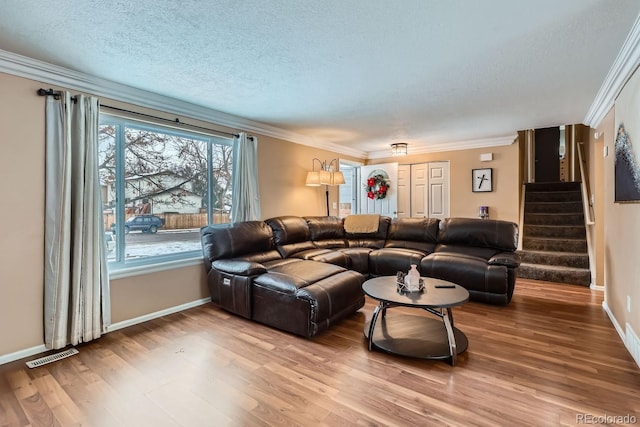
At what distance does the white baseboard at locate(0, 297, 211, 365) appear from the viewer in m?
2.40

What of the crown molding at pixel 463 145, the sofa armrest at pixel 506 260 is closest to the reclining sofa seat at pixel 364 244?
the sofa armrest at pixel 506 260

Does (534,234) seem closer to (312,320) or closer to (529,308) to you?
(529,308)

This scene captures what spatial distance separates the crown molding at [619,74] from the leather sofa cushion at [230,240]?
12.3 feet

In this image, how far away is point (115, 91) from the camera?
2.95m

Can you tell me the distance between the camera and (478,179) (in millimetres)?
5613

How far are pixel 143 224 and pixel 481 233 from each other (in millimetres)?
4287

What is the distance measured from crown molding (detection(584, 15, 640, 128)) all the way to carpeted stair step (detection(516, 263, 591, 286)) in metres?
2.13

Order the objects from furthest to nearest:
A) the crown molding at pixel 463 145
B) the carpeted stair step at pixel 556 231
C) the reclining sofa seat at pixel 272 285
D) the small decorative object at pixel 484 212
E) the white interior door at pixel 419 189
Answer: the white interior door at pixel 419 189 → the small decorative object at pixel 484 212 → the crown molding at pixel 463 145 → the carpeted stair step at pixel 556 231 → the reclining sofa seat at pixel 272 285

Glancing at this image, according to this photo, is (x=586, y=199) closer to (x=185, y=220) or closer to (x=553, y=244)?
(x=553, y=244)

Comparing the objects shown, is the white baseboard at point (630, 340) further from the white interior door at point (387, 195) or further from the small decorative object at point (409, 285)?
the white interior door at point (387, 195)

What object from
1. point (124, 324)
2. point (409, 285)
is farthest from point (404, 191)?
point (124, 324)

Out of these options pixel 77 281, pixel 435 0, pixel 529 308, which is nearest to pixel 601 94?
pixel 529 308

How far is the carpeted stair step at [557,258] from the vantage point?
183 inches

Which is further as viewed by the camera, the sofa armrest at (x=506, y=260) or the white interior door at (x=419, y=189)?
the white interior door at (x=419, y=189)
